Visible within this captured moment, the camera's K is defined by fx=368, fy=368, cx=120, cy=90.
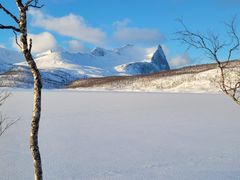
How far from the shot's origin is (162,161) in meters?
10.5

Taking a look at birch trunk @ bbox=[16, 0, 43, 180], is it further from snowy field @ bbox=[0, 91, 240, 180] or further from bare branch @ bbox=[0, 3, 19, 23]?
snowy field @ bbox=[0, 91, 240, 180]

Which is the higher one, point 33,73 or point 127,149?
point 33,73

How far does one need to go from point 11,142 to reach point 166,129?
22.0 feet

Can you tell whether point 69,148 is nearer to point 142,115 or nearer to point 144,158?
point 144,158

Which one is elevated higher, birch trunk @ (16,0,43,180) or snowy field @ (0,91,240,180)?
birch trunk @ (16,0,43,180)

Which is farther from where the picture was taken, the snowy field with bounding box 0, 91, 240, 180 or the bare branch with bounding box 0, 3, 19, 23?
the snowy field with bounding box 0, 91, 240, 180

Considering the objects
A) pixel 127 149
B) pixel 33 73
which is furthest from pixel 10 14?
pixel 127 149

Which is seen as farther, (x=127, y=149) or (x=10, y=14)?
(x=127, y=149)

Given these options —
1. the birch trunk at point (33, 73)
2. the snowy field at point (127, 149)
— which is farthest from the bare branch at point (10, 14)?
the snowy field at point (127, 149)

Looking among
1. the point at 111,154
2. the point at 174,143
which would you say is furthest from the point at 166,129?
the point at 111,154

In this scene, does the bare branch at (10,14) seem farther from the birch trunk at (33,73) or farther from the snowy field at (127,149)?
the snowy field at (127,149)

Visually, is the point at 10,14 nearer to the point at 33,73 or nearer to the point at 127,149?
the point at 33,73

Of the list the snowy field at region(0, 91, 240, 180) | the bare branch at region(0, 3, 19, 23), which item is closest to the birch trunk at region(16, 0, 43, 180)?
the bare branch at region(0, 3, 19, 23)

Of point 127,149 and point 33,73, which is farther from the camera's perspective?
point 127,149
